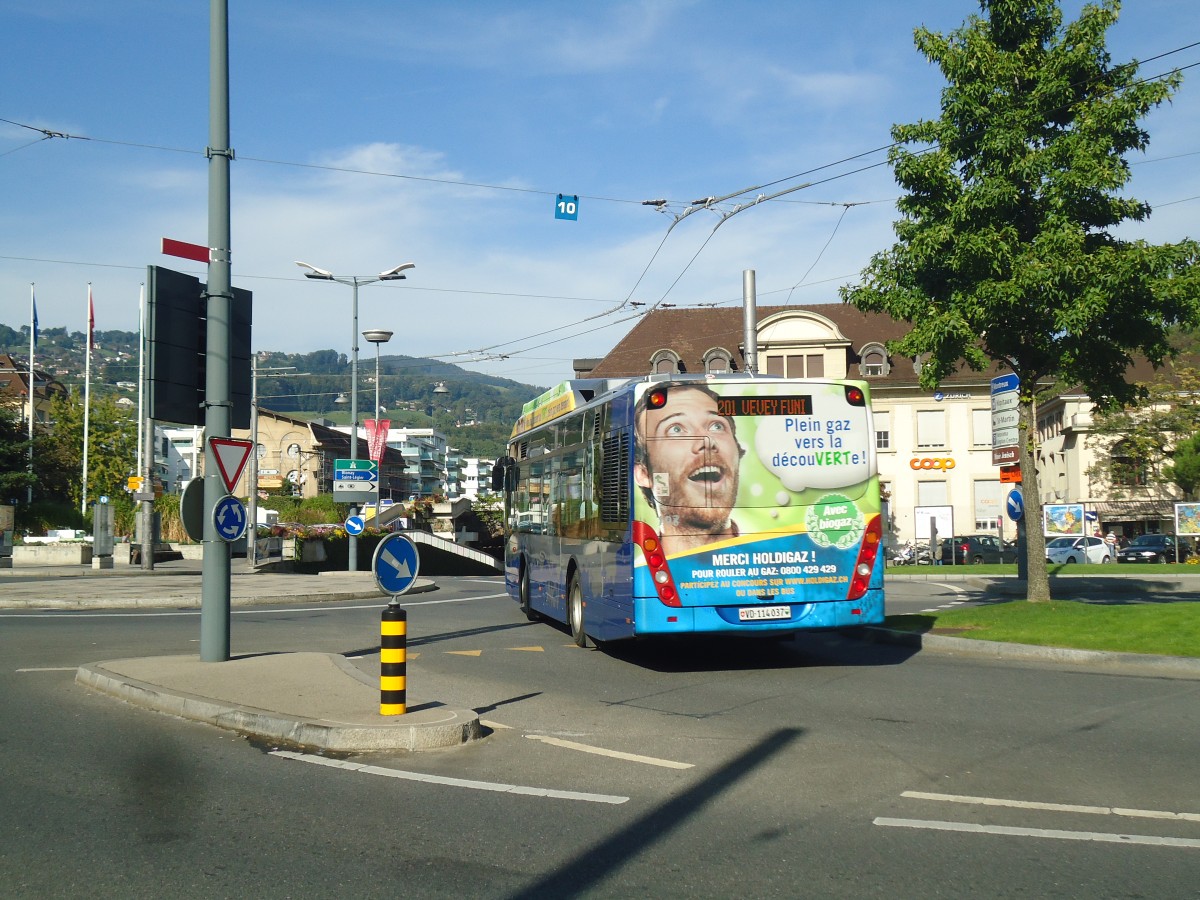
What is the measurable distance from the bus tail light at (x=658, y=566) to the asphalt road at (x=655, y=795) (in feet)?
2.88

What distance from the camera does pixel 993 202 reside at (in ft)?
52.3

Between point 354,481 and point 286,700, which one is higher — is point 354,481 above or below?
above

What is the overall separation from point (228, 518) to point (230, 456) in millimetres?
631

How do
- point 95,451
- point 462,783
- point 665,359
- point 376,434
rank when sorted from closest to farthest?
point 462,783
point 376,434
point 665,359
point 95,451

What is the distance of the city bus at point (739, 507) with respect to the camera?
11.7 metres

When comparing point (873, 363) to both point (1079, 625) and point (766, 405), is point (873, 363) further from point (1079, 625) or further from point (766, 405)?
point (766, 405)

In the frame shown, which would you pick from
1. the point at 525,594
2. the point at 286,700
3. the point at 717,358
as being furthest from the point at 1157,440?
the point at 286,700

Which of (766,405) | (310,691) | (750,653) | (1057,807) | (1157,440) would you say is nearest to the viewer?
(1057,807)

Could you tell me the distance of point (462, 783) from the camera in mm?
6840

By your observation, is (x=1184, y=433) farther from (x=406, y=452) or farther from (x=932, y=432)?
(x=406, y=452)

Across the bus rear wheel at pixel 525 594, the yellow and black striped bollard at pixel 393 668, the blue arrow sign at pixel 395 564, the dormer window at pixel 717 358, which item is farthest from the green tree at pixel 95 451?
the yellow and black striped bollard at pixel 393 668

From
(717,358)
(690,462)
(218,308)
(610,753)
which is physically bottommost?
(610,753)

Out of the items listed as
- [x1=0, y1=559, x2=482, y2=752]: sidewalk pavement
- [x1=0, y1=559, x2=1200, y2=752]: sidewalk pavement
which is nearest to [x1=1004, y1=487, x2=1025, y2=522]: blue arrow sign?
[x1=0, y1=559, x2=1200, y2=752]: sidewalk pavement

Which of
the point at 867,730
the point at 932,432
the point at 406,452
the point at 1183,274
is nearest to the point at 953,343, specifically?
the point at 1183,274
